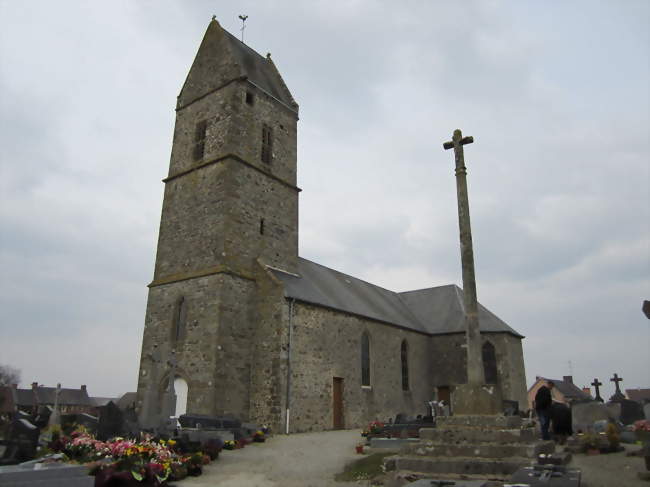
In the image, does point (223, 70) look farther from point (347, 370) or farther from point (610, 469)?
point (610, 469)

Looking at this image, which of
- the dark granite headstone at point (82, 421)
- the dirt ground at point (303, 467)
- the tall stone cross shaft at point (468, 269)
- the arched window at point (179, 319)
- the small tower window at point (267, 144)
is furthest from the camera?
the small tower window at point (267, 144)

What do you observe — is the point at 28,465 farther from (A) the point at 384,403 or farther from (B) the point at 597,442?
(A) the point at 384,403

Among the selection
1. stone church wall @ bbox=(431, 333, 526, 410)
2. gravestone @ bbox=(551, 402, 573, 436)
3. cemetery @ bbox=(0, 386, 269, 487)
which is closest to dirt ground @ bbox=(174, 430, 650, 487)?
cemetery @ bbox=(0, 386, 269, 487)

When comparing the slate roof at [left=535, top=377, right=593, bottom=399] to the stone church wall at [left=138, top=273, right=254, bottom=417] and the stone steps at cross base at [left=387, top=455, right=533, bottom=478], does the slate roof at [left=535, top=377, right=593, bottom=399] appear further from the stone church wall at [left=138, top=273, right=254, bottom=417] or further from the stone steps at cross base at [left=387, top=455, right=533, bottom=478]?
the stone steps at cross base at [left=387, top=455, right=533, bottom=478]

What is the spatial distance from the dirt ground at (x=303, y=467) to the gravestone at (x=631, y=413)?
4.88 meters

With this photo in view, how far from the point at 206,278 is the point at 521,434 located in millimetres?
14267

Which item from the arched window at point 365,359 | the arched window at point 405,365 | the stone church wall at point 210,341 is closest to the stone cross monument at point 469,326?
the stone church wall at point 210,341

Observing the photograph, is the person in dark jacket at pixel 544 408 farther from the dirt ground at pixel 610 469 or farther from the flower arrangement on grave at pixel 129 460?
the flower arrangement on grave at pixel 129 460

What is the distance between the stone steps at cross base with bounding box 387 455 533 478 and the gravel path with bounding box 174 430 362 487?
132 centimetres

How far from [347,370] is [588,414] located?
10330mm

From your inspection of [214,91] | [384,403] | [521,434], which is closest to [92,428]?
[521,434]

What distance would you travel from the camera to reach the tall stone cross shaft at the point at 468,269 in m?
10.1

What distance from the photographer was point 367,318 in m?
24.4

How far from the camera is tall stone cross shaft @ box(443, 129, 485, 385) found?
10.1m
